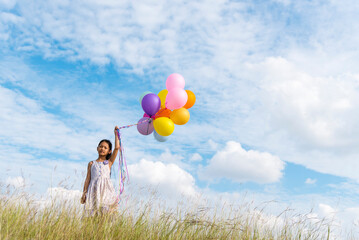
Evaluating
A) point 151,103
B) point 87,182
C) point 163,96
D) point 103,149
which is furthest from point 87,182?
point 163,96

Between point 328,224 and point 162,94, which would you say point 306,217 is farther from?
point 162,94

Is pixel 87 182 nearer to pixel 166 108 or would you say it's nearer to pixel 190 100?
pixel 166 108

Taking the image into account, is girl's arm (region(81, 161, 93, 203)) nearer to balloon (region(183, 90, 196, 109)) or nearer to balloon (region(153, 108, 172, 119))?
balloon (region(153, 108, 172, 119))

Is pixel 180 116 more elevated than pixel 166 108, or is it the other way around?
pixel 166 108

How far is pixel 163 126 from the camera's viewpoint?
6.26 meters

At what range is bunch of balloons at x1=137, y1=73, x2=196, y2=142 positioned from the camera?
20.8 ft

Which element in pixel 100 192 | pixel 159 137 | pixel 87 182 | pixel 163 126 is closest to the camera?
pixel 100 192

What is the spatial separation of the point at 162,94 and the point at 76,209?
9.19ft

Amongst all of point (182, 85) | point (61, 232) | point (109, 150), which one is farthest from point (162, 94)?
point (61, 232)

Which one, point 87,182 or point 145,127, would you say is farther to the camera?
point 145,127

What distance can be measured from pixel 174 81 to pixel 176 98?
555 millimetres

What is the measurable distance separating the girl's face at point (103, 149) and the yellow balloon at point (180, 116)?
1.37 metres

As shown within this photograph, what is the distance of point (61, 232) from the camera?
430cm

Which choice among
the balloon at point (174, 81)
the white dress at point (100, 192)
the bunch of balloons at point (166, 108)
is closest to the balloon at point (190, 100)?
the bunch of balloons at point (166, 108)
